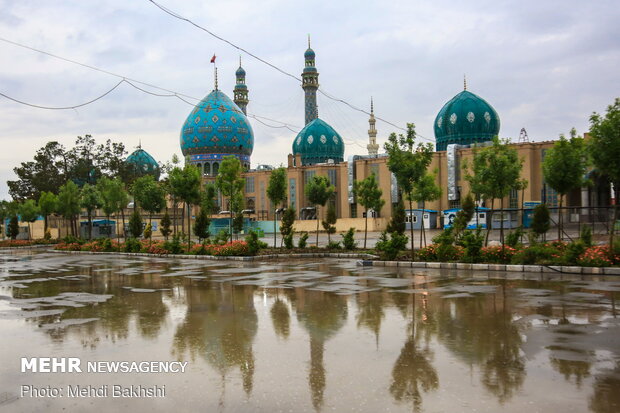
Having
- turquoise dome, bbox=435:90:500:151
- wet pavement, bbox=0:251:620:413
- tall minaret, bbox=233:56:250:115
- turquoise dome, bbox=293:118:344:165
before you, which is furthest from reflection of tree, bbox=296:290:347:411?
tall minaret, bbox=233:56:250:115

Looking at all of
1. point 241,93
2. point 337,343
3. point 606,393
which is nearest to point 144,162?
point 241,93

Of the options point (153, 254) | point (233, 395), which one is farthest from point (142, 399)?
point (153, 254)

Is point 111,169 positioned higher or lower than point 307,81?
lower

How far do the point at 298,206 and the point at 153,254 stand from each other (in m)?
31.6

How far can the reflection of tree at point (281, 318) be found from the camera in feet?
25.8

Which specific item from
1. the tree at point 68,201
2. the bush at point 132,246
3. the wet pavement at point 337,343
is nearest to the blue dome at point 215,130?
the tree at point 68,201

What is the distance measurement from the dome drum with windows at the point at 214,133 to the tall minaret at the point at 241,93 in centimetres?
1468

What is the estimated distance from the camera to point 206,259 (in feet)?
74.7

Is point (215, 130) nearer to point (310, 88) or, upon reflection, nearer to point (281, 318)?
point (310, 88)

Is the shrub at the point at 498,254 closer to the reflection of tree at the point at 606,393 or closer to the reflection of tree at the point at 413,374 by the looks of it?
the reflection of tree at the point at 413,374

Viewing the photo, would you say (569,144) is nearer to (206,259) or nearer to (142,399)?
(206,259)

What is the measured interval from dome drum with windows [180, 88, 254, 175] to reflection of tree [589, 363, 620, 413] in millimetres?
62920

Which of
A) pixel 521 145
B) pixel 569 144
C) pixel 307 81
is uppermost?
pixel 307 81

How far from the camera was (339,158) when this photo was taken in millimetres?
64625
